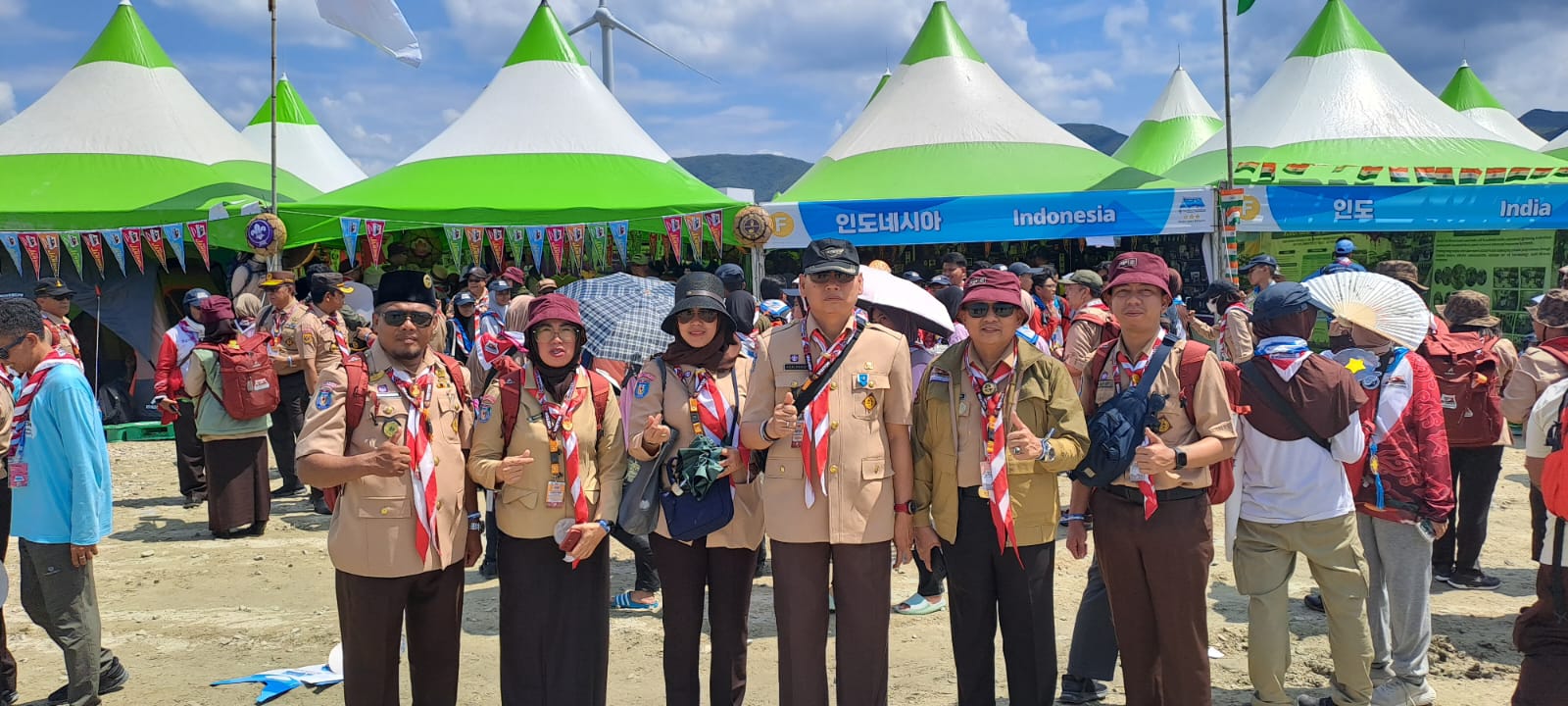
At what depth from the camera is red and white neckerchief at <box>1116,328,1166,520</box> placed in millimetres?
3244

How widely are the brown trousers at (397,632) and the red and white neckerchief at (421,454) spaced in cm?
16

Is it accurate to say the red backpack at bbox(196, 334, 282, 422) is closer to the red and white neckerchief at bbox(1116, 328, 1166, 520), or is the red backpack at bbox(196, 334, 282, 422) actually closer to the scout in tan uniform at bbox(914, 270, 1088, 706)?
the scout in tan uniform at bbox(914, 270, 1088, 706)

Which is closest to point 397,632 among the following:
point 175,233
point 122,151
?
point 175,233

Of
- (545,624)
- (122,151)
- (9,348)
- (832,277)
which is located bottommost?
(545,624)

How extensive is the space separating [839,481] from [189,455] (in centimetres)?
718

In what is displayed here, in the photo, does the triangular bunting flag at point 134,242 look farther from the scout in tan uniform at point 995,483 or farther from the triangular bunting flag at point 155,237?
the scout in tan uniform at point 995,483

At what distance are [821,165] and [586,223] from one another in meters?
4.90

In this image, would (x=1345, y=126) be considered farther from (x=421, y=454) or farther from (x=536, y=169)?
(x=421, y=454)

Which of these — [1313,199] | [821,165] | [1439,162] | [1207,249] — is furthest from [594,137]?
[1439,162]

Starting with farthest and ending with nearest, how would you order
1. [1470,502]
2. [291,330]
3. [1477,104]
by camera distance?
[1477,104]
[291,330]
[1470,502]

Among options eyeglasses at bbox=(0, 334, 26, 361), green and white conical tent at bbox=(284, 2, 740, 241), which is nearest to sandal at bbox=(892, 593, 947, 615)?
eyeglasses at bbox=(0, 334, 26, 361)

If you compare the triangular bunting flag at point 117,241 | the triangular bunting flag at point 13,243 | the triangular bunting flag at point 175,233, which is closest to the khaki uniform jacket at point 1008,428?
the triangular bunting flag at point 175,233

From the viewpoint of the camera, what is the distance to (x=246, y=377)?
7176mm

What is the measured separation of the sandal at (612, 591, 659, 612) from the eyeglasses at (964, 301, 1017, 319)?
2991 millimetres
